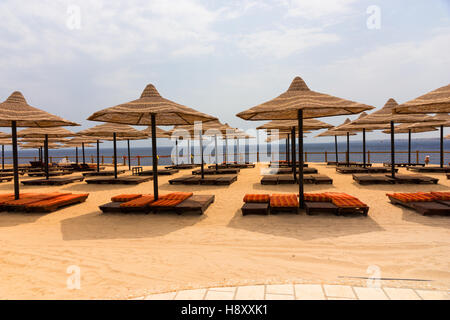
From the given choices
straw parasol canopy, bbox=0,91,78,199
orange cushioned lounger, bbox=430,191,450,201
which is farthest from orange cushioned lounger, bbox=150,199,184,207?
orange cushioned lounger, bbox=430,191,450,201

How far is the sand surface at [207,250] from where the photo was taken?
3.08 m

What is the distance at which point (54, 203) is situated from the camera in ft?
21.9

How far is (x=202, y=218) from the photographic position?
19.4 feet

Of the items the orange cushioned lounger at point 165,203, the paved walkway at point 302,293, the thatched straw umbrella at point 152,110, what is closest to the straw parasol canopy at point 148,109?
the thatched straw umbrella at point 152,110

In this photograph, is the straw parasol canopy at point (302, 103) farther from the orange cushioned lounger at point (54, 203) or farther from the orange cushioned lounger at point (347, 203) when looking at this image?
the orange cushioned lounger at point (54, 203)

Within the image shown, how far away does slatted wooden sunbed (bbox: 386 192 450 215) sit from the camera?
5.52 meters

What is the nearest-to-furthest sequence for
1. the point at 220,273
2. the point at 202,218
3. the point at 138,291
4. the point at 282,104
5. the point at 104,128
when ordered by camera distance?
1. the point at 138,291
2. the point at 220,273
3. the point at 202,218
4. the point at 282,104
5. the point at 104,128

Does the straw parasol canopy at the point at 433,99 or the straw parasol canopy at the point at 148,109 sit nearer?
the straw parasol canopy at the point at 433,99

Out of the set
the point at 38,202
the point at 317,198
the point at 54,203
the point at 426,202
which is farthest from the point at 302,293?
the point at 38,202

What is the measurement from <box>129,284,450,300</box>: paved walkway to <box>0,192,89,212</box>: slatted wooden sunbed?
17.1 ft

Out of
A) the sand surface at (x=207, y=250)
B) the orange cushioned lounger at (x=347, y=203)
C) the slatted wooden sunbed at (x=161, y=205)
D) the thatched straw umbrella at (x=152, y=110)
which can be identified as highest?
the thatched straw umbrella at (x=152, y=110)
